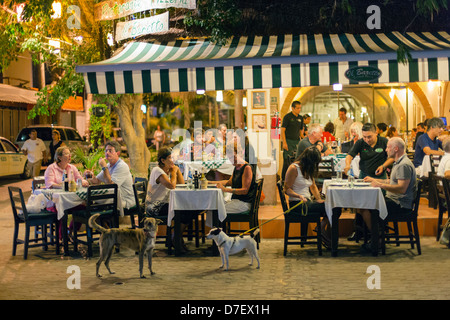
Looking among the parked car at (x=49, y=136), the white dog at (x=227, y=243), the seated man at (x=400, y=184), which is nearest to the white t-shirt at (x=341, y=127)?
the seated man at (x=400, y=184)

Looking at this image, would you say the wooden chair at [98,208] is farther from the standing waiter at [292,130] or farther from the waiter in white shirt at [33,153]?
the waiter in white shirt at [33,153]

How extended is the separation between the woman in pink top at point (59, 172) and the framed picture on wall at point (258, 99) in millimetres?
4014

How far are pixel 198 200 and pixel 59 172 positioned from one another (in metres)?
2.13

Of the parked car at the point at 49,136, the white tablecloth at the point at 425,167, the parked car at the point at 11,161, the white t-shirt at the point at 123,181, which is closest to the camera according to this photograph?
the white t-shirt at the point at 123,181

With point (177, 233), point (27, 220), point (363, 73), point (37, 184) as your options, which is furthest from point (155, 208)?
point (363, 73)

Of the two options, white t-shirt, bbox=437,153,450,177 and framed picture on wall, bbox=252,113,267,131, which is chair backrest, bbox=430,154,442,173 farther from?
framed picture on wall, bbox=252,113,267,131

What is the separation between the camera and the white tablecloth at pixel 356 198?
7.82 m

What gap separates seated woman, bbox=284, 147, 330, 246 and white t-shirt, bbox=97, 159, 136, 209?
2.19 metres

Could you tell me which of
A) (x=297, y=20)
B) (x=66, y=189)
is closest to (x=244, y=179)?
(x=66, y=189)

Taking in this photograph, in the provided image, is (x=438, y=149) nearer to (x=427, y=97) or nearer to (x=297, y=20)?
(x=297, y=20)

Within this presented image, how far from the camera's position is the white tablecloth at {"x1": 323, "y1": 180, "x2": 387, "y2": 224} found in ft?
25.6

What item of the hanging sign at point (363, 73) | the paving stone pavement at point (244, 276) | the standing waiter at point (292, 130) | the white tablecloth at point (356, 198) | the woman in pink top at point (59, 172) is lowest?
the paving stone pavement at point (244, 276)

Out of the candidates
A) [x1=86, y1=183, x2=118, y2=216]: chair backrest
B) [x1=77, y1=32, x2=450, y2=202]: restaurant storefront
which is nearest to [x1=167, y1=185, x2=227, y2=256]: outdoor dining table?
[x1=86, y1=183, x2=118, y2=216]: chair backrest

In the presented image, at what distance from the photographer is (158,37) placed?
11172 millimetres
